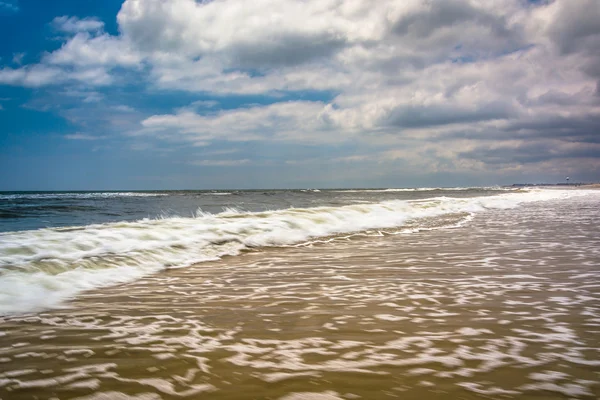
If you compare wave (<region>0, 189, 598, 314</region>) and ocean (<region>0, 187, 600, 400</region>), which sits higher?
wave (<region>0, 189, 598, 314</region>)

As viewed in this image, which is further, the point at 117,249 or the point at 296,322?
the point at 117,249

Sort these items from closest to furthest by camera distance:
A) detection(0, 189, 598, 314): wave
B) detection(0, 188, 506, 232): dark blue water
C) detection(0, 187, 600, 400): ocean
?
detection(0, 187, 600, 400): ocean, detection(0, 189, 598, 314): wave, detection(0, 188, 506, 232): dark blue water

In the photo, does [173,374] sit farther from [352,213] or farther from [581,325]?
[352,213]

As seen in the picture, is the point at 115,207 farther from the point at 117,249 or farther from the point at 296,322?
the point at 296,322

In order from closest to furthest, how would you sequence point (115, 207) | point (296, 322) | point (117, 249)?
point (296, 322), point (117, 249), point (115, 207)

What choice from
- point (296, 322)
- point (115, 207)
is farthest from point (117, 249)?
point (115, 207)

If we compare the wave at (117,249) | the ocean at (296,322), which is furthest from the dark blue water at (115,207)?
the ocean at (296,322)

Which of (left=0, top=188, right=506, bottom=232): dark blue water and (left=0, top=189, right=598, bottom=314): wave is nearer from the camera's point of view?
(left=0, top=189, right=598, bottom=314): wave

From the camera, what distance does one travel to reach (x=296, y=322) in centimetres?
310

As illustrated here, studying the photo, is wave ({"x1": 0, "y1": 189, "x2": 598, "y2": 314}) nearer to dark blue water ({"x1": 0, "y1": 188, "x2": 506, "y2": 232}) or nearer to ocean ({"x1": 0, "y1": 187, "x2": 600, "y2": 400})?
ocean ({"x1": 0, "y1": 187, "x2": 600, "y2": 400})

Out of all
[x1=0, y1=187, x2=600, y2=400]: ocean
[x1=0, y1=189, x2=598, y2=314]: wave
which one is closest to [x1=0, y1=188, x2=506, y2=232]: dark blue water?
[x1=0, y1=189, x2=598, y2=314]: wave

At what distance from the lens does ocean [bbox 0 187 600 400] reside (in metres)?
2.11

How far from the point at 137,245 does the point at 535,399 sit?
5979 mm

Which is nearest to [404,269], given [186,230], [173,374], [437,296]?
[437,296]
